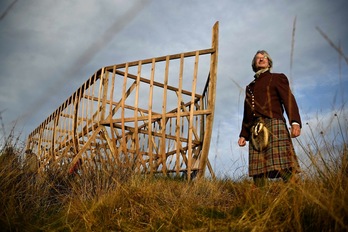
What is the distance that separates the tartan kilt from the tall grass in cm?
34

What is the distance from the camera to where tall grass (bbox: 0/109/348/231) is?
1.73 meters

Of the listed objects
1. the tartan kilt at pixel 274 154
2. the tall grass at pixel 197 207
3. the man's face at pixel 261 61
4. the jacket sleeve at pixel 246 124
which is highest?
the man's face at pixel 261 61

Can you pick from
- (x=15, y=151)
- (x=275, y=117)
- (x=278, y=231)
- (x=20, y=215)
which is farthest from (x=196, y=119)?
(x=278, y=231)

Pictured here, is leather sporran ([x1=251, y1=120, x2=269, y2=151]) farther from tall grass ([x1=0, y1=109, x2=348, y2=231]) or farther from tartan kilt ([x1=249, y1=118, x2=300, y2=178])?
tall grass ([x1=0, y1=109, x2=348, y2=231])

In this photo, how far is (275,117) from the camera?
3.11 metres

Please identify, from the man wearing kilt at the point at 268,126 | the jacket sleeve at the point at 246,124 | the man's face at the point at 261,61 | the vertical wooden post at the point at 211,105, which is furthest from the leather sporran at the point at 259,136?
the vertical wooden post at the point at 211,105

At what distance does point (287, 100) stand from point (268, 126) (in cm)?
32

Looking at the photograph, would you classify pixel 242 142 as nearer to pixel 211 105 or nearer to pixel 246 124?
pixel 246 124

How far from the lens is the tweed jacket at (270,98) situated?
3047 mm

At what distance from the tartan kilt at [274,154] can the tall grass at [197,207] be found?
34cm

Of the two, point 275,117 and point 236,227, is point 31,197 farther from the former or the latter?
Answer: point 275,117

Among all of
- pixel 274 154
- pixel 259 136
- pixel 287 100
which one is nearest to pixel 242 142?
pixel 259 136

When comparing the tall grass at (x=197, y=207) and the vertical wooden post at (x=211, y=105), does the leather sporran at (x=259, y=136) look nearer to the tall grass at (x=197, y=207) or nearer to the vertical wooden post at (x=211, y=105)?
the tall grass at (x=197, y=207)

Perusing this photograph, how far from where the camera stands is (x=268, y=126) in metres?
3.10
